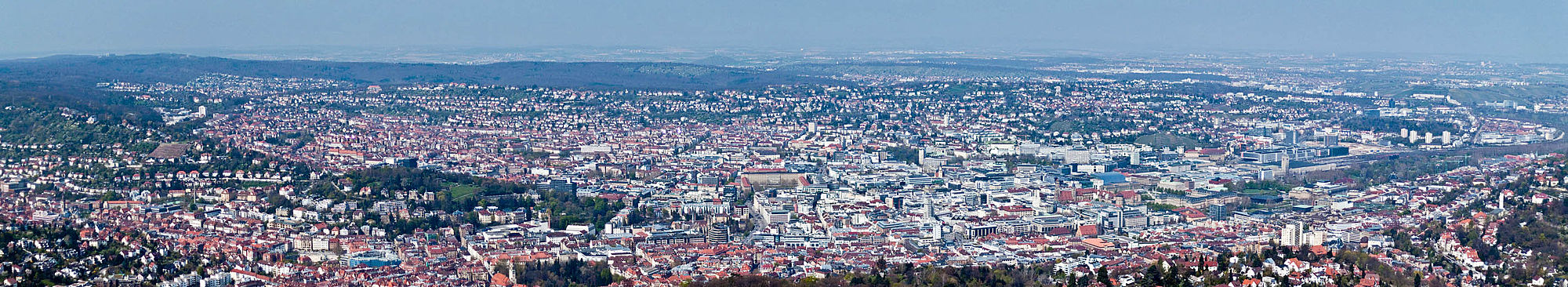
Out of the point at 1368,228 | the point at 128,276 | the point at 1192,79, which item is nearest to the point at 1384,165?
the point at 1368,228

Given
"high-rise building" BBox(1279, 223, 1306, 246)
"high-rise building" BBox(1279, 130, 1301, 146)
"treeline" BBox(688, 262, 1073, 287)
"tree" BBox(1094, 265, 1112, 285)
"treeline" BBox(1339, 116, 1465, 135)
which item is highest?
"tree" BBox(1094, 265, 1112, 285)

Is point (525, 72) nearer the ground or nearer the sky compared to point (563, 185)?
nearer the ground

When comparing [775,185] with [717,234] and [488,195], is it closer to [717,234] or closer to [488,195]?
[488,195]

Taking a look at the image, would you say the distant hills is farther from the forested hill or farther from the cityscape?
the cityscape

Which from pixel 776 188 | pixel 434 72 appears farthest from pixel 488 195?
pixel 434 72

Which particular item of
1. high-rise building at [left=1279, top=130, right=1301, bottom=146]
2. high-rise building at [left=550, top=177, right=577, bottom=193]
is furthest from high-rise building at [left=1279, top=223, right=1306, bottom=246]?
high-rise building at [left=1279, top=130, right=1301, bottom=146]

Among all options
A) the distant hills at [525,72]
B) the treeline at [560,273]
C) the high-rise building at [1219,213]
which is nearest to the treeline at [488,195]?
the treeline at [560,273]
